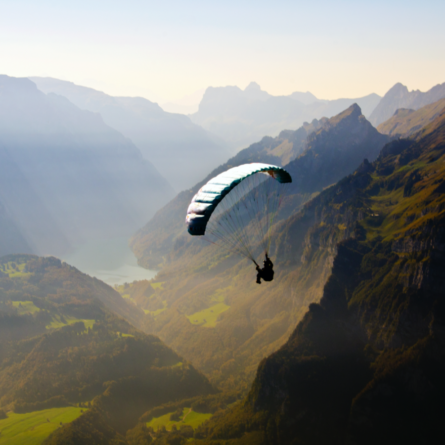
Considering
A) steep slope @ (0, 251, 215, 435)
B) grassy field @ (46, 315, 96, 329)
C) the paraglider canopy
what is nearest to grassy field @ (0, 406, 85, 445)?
steep slope @ (0, 251, 215, 435)

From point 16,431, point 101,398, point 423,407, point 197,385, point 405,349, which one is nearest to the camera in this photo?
point 423,407

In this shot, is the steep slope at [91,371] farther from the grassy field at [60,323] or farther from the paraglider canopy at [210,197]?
the paraglider canopy at [210,197]

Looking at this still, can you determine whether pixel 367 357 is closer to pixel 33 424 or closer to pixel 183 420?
pixel 183 420

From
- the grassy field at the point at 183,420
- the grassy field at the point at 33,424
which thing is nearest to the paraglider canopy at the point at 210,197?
the grassy field at the point at 183,420

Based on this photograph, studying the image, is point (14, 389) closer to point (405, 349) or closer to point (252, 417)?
point (252, 417)

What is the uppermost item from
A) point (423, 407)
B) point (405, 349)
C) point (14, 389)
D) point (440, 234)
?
point (14, 389)

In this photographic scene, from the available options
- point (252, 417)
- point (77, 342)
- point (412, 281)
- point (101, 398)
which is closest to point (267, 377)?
point (252, 417)

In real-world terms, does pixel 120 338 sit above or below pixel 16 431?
above

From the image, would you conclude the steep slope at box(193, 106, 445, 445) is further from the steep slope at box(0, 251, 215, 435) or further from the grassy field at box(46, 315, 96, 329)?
the grassy field at box(46, 315, 96, 329)
